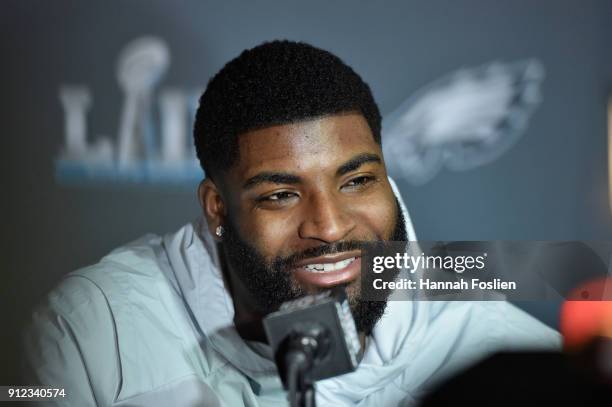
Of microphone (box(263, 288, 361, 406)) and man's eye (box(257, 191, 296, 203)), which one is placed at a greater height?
man's eye (box(257, 191, 296, 203))

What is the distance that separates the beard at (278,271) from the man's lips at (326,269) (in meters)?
0.01

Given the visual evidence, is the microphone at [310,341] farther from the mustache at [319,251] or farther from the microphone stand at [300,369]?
the mustache at [319,251]

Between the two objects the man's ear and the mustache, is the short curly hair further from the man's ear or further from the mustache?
the mustache

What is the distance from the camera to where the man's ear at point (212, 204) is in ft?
5.60

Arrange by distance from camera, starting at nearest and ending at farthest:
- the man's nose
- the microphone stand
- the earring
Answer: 1. the microphone stand
2. the man's nose
3. the earring

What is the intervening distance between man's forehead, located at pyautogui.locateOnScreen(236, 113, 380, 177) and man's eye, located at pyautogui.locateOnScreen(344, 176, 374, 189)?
0.20 feet

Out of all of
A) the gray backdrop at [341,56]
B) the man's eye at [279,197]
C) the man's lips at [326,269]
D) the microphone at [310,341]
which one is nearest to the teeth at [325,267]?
the man's lips at [326,269]

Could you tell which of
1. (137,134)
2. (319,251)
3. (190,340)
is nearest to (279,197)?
(319,251)

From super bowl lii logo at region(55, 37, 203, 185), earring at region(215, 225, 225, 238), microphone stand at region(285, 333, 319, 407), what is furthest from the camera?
super bowl lii logo at region(55, 37, 203, 185)

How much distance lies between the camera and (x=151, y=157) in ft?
6.14

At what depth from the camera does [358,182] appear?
161 centimetres

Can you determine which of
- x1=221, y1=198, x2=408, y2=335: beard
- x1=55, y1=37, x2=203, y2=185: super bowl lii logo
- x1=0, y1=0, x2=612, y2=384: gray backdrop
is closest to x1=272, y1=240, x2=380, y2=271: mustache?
x1=221, y1=198, x2=408, y2=335: beard

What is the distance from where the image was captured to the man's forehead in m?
1.55

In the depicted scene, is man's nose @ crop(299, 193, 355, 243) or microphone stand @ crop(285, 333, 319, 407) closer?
microphone stand @ crop(285, 333, 319, 407)
